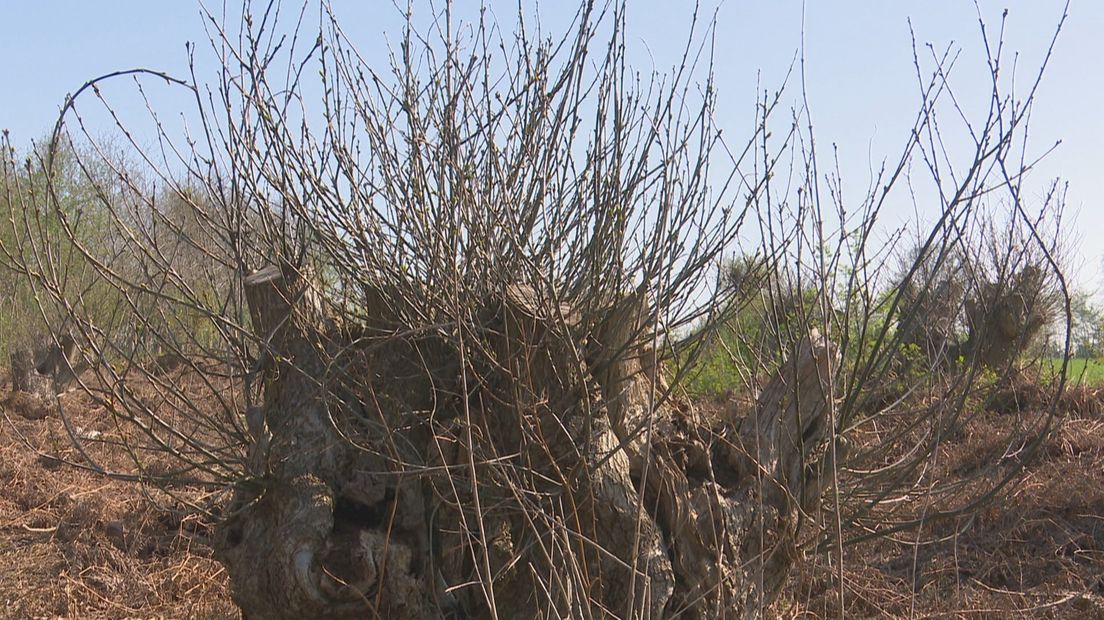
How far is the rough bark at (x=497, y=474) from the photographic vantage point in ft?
11.1

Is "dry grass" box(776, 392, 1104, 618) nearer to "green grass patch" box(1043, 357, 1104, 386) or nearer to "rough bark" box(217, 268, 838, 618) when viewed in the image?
"rough bark" box(217, 268, 838, 618)

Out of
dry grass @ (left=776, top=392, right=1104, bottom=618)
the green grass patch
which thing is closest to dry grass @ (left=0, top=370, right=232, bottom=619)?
dry grass @ (left=776, top=392, right=1104, bottom=618)

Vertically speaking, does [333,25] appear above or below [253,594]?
above

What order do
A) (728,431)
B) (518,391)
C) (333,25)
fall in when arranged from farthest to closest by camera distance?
(728,431)
(333,25)
(518,391)

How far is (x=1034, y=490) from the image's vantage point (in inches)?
273

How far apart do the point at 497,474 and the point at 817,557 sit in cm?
189

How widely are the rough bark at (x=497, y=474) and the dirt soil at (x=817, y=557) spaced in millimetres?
556

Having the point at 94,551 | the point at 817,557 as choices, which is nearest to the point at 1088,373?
the point at 817,557

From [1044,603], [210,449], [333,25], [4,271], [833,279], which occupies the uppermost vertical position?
[4,271]

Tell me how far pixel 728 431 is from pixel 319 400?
62.1 inches

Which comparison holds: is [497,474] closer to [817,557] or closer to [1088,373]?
[817,557]

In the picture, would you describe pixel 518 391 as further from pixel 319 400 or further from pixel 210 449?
pixel 210 449

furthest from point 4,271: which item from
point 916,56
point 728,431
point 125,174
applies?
point 916,56

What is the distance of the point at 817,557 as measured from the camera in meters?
4.37
